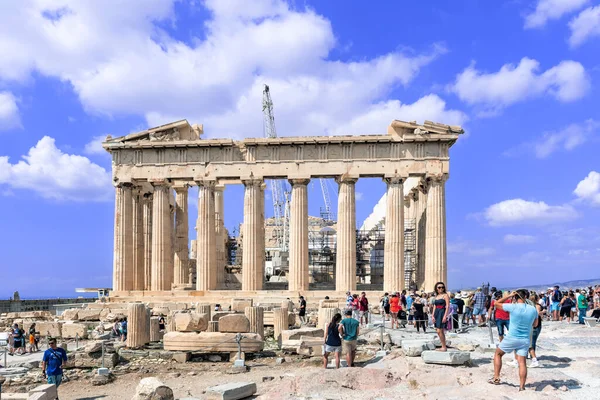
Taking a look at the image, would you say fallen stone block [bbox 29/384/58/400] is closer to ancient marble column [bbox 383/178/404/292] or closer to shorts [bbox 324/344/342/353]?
shorts [bbox 324/344/342/353]

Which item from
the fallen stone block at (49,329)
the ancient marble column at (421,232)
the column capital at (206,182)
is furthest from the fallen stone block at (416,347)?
the column capital at (206,182)

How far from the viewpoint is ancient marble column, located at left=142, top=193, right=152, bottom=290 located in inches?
1673

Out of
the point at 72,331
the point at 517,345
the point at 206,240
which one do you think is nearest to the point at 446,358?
the point at 517,345

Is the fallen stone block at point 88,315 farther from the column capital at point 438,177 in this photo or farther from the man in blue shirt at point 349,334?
the man in blue shirt at point 349,334

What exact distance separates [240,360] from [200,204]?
22.7 m

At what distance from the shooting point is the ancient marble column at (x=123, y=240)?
4044 centimetres

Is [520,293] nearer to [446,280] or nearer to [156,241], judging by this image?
[446,280]

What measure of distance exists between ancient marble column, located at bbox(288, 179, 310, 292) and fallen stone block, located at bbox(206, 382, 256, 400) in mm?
24662

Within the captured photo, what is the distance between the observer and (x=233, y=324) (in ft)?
68.6

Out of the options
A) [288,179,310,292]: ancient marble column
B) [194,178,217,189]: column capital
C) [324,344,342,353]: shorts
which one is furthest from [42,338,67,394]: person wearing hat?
[194,178,217,189]: column capital

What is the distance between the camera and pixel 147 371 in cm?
1875

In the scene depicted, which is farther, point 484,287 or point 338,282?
point 338,282

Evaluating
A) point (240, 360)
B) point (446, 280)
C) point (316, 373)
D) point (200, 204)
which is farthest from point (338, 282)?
point (316, 373)

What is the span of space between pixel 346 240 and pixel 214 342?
62.7 feet
